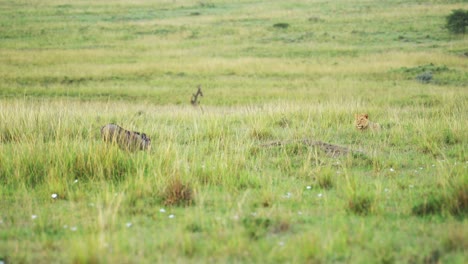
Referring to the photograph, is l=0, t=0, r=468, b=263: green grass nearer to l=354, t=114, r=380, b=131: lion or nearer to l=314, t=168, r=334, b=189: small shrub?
l=314, t=168, r=334, b=189: small shrub

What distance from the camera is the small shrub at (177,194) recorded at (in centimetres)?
555

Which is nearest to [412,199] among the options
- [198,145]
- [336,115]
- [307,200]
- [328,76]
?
[307,200]

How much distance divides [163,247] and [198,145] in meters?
4.20

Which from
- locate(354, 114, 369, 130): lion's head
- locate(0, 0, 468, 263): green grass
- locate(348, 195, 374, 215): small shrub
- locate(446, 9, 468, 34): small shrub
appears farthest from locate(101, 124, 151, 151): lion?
locate(446, 9, 468, 34): small shrub

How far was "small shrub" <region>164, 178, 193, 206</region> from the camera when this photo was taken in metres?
5.55

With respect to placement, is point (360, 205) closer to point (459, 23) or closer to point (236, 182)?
point (236, 182)

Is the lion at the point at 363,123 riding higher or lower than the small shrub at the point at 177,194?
lower

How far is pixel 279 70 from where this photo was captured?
26.0 m

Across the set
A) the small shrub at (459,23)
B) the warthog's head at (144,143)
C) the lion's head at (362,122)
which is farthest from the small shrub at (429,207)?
the small shrub at (459,23)

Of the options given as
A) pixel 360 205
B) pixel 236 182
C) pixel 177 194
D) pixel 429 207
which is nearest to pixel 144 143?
pixel 236 182

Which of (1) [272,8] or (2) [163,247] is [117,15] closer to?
(1) [272,8]

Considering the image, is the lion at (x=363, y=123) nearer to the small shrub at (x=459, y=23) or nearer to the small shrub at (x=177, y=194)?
the small shrub at (x=177, y=194)

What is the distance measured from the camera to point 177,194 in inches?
220

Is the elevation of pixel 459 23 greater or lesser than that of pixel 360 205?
greater
